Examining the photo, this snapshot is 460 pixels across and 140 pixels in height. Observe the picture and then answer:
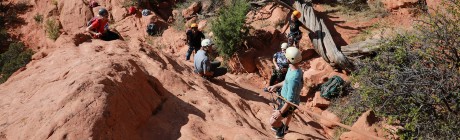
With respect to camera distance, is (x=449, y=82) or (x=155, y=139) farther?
(x=449, y=82)

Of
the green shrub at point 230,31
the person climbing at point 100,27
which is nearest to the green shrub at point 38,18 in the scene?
the green shrub at point 230,31

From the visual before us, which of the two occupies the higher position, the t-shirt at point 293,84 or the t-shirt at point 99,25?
the t-shirt at point 99,25

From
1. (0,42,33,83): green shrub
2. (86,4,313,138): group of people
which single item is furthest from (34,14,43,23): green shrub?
(86,4,313,138): group of people

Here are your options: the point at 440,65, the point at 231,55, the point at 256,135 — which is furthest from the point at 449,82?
the point at 231,55

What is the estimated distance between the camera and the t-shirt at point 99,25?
811cm

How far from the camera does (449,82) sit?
254 inches

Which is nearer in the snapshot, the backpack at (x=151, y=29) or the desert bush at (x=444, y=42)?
the desert bush at (x=444, y=42)

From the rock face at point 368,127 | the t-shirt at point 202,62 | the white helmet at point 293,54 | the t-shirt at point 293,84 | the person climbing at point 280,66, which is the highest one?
the white helmet at point 293,54

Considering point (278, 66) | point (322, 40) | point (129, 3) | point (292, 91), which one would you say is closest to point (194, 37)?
point (278, 66)

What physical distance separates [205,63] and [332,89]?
359 cm

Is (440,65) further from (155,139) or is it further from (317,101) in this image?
(155,139)

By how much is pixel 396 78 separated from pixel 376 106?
58cm

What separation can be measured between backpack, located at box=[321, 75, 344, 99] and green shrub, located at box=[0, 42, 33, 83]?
825 centimetres

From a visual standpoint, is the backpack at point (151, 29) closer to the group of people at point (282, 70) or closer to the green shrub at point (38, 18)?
the group of people at point (282, 70)
